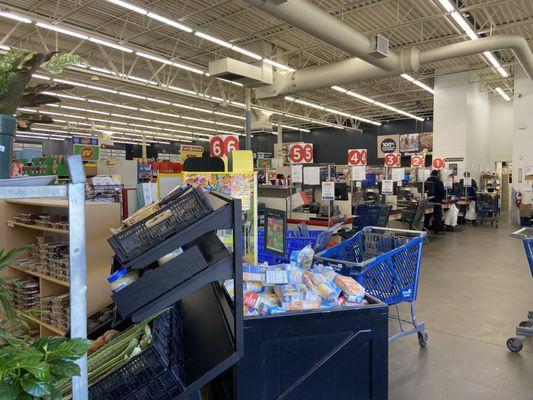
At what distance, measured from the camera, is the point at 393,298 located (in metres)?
3.23

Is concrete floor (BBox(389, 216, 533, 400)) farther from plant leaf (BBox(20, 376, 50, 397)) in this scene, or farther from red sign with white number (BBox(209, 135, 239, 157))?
red sign with white number (BBox(209, 135, 239, 157))

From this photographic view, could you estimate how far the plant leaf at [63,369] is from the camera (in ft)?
3.00

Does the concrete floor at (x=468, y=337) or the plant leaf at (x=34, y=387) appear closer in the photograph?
the plant leaf at (x=34, y=387)

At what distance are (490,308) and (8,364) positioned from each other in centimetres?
489

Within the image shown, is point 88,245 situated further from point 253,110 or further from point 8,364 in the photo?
point 253,110

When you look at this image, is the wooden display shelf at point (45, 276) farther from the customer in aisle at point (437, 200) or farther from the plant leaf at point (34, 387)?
the customer in aisle at point (437, 200)

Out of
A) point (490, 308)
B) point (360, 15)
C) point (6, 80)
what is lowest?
point (490, 308)

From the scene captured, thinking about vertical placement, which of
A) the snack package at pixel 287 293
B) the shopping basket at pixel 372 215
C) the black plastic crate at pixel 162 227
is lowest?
the shopping basket at pixel 372 215

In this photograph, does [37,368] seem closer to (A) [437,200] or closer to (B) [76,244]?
(B) [76,244]

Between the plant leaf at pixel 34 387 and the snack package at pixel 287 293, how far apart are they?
4.38 ft

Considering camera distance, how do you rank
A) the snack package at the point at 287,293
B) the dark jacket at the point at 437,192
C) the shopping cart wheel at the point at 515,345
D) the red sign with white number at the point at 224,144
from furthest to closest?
the dark jacket at the point at 437,192
the red sign with white number at the point at 224,144
the shopping cart wheel at the point at 515,345
the snack package at the point at 287,293

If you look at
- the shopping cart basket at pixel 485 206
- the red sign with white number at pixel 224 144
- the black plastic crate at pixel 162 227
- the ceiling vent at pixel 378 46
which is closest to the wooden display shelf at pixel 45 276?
the black plastic crate at pixel 162 227

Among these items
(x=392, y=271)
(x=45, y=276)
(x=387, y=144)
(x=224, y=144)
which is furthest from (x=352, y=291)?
(x=387, y=144)

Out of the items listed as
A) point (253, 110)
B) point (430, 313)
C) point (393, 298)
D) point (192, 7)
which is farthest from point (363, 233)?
point (253, 110)
